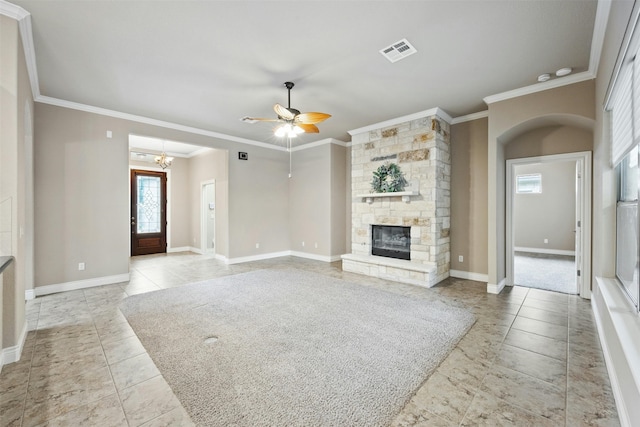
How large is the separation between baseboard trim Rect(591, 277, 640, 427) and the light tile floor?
11 centimetres

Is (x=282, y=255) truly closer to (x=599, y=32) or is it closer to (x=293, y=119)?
(x=293, y=119)

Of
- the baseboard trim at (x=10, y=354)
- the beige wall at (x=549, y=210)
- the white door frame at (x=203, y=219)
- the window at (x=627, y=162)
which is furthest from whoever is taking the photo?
the white door frame at (x=203, y=219)

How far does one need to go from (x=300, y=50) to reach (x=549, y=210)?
816 centimetres

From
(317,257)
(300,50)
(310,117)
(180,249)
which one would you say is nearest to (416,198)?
(310,117)

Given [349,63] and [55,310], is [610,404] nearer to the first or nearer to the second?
[349,63]

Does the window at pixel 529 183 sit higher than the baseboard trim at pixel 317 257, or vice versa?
the window at pixel 529 183

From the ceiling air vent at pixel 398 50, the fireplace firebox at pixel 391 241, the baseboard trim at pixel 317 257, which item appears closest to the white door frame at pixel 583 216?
the fireplace firebox at pixel 391 241

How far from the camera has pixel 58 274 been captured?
170 inches

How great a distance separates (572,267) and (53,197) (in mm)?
9806

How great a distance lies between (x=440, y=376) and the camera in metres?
2.13

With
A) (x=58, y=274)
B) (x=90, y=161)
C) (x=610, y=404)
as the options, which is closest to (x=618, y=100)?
(x=610, y=404)

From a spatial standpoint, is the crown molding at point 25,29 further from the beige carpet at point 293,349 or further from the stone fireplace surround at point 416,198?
the stone fireplace surround at point 416,198

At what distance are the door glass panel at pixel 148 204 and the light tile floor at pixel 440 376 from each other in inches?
182

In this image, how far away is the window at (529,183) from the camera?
25.4 ft
